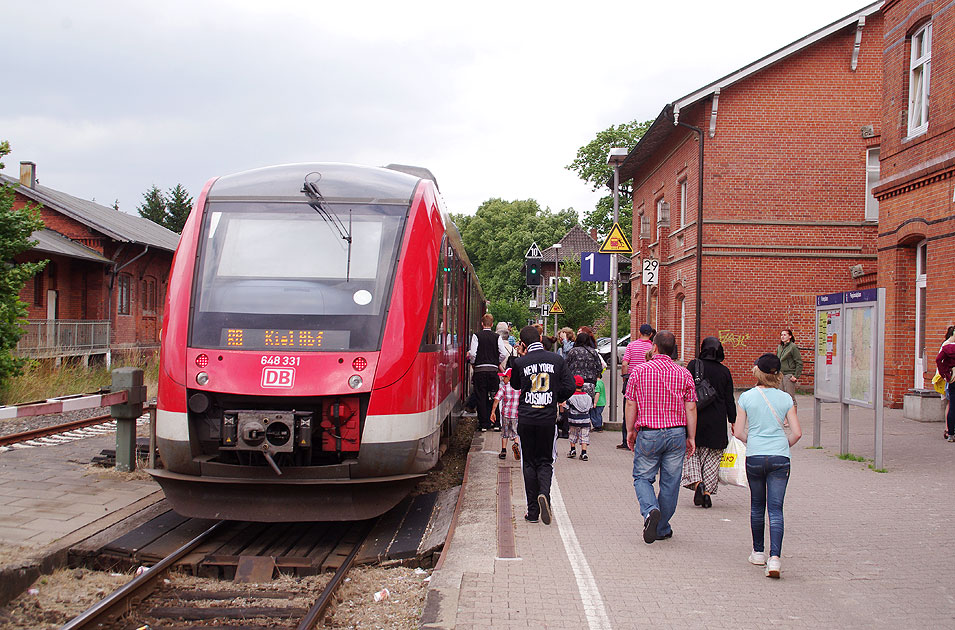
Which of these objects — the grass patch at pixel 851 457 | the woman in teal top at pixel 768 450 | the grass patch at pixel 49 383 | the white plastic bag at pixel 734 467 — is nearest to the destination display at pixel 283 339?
the woman in teal top at pixel 768 450

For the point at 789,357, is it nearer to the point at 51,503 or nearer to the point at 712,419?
the point at 712,419

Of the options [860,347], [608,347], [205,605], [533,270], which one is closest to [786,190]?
[533,270]

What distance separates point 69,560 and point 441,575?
2.90 metres

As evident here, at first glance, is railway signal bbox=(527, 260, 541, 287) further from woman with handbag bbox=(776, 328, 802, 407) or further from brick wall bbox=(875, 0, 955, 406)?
brick wall bbox=(875, 0, 955, 406)

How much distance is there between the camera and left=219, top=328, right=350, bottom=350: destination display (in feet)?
22.2

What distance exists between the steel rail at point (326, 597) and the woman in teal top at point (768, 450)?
115 inches

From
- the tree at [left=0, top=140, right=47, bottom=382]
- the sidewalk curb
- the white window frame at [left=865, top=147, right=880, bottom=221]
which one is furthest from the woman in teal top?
the white window frame at [left=865, top=147, right=880, bottom=221]

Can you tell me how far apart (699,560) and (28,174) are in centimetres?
3696

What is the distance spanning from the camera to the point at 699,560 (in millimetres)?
6320

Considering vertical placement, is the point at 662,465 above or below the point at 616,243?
below

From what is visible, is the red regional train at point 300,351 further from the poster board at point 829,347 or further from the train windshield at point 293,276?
the poster board at point 829,347

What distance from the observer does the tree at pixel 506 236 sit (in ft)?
247

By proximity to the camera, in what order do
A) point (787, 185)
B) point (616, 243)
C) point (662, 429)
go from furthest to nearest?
point (787, 185)
point (616, 243)
point (662, 429)

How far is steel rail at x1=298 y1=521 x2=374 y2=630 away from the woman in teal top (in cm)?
292
